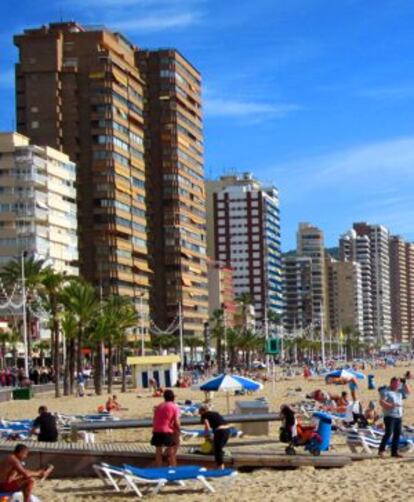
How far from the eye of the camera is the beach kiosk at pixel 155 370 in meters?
60.8

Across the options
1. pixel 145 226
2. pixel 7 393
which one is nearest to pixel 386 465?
pixel 7 393

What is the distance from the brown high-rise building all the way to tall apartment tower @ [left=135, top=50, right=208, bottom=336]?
119 mm

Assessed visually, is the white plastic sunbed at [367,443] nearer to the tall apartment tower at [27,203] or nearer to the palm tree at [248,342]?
the tall apartment tower at [27,203]

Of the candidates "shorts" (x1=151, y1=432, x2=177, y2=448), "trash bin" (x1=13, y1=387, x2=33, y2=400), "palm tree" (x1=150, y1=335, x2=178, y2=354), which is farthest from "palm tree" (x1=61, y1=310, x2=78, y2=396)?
"palm tree" (x1=150, y1=335, x2=178, y2=354)

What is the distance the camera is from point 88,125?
4373 inches

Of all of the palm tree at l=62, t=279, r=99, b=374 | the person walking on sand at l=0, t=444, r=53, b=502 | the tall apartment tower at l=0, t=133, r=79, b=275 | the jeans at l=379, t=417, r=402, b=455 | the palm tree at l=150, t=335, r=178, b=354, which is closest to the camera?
the person walking on sand at l=0, t=444, r=53, b=502

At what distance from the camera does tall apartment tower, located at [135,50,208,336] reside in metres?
125

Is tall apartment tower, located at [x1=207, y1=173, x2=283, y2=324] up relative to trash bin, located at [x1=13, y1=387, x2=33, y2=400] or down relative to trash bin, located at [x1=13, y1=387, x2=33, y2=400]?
up

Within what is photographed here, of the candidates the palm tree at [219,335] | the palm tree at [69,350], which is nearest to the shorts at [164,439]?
the palm tree at [69,350]

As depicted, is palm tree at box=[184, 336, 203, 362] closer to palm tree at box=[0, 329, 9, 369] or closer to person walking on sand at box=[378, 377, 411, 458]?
palm tree at box=[0, 329, 9, 369]

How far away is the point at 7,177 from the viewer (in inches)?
3816

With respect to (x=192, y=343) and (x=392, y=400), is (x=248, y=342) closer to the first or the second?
(x=192, y=343)

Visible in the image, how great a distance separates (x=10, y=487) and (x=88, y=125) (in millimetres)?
98699

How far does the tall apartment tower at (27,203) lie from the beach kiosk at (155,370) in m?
34.0
